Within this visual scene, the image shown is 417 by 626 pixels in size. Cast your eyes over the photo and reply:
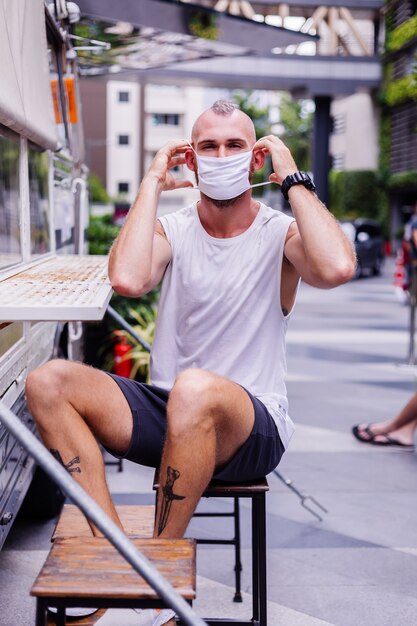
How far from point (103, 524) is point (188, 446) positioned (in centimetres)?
56

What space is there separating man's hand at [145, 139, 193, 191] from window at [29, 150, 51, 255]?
3.61ft

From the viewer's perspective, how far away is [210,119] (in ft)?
10.1

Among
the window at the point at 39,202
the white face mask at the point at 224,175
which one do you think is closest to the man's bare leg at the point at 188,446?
the white face mask at the point at 224,175

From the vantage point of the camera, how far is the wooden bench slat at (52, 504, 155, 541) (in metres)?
2.60

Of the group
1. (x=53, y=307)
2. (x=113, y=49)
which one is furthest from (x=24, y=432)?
(x=113, y=49)

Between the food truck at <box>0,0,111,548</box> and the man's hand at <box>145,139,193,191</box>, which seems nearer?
the food truck at <box>0,0,111,548</box>

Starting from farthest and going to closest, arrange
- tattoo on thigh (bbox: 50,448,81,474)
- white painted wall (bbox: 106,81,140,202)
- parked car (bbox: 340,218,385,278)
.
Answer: white painted wall (bbox: 106,81,140,202) → parked car (bbox: 340,218,385,278) → tattoo on thigh (bbox: 50,448,81,474)

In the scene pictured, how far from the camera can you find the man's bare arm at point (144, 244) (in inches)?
116

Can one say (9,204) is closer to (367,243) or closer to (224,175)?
(224,175)

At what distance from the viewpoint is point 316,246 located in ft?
9.50

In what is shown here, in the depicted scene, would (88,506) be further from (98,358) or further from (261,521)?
(98,358)

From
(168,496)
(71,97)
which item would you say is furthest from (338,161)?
(168,496)

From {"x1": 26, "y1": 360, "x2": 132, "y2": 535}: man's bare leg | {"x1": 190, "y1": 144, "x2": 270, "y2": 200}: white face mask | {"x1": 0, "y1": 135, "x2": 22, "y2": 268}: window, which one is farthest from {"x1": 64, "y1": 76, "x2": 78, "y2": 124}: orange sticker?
{"x1": 26, "y1": 360, "x2": 132, "y2": 535}: man's bare leg

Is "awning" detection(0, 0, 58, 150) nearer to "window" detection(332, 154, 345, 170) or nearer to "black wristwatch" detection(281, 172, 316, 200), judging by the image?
"black wristwatch" detection(281, 172, 316, 200)
